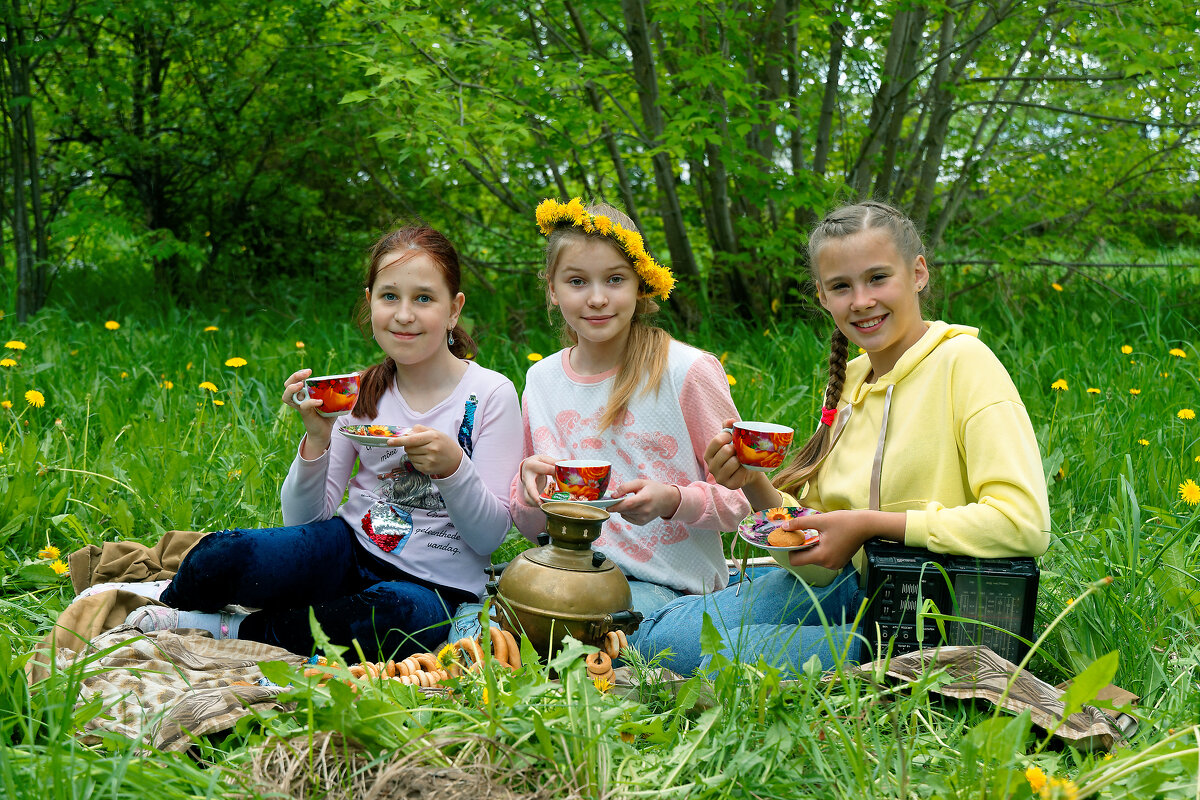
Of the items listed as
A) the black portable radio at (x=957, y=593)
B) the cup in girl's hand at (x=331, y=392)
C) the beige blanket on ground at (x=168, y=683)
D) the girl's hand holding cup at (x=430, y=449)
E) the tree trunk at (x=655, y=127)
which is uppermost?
the tree trunk at (x=655, y=127)

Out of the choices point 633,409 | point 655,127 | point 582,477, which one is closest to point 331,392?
point 582,477

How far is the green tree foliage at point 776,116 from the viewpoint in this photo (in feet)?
14.7

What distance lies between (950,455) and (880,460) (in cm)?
16

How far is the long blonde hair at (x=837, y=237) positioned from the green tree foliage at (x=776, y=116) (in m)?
1.98

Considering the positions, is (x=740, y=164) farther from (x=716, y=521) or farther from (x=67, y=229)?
(x=67, y=229)

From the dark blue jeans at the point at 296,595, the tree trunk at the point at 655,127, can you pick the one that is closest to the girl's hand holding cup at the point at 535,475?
the dark blue jeans at the point at 296,595

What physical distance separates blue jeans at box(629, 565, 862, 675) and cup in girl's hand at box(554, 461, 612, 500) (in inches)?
15.9

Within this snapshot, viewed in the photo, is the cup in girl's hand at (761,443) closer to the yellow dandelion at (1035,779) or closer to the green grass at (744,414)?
the green grass at (744,414)

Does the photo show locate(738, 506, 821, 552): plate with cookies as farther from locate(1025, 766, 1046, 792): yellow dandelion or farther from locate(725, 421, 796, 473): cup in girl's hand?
locate(1025, 766, 1046, 792): yellow dandelion

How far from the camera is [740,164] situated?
4.69 metres

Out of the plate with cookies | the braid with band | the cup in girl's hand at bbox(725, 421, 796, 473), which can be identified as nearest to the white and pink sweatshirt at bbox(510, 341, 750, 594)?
the braid with band

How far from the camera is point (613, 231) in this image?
2611mm

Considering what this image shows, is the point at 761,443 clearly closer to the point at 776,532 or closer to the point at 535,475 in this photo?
the point at 776,532

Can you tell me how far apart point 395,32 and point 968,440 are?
11.0 ft
